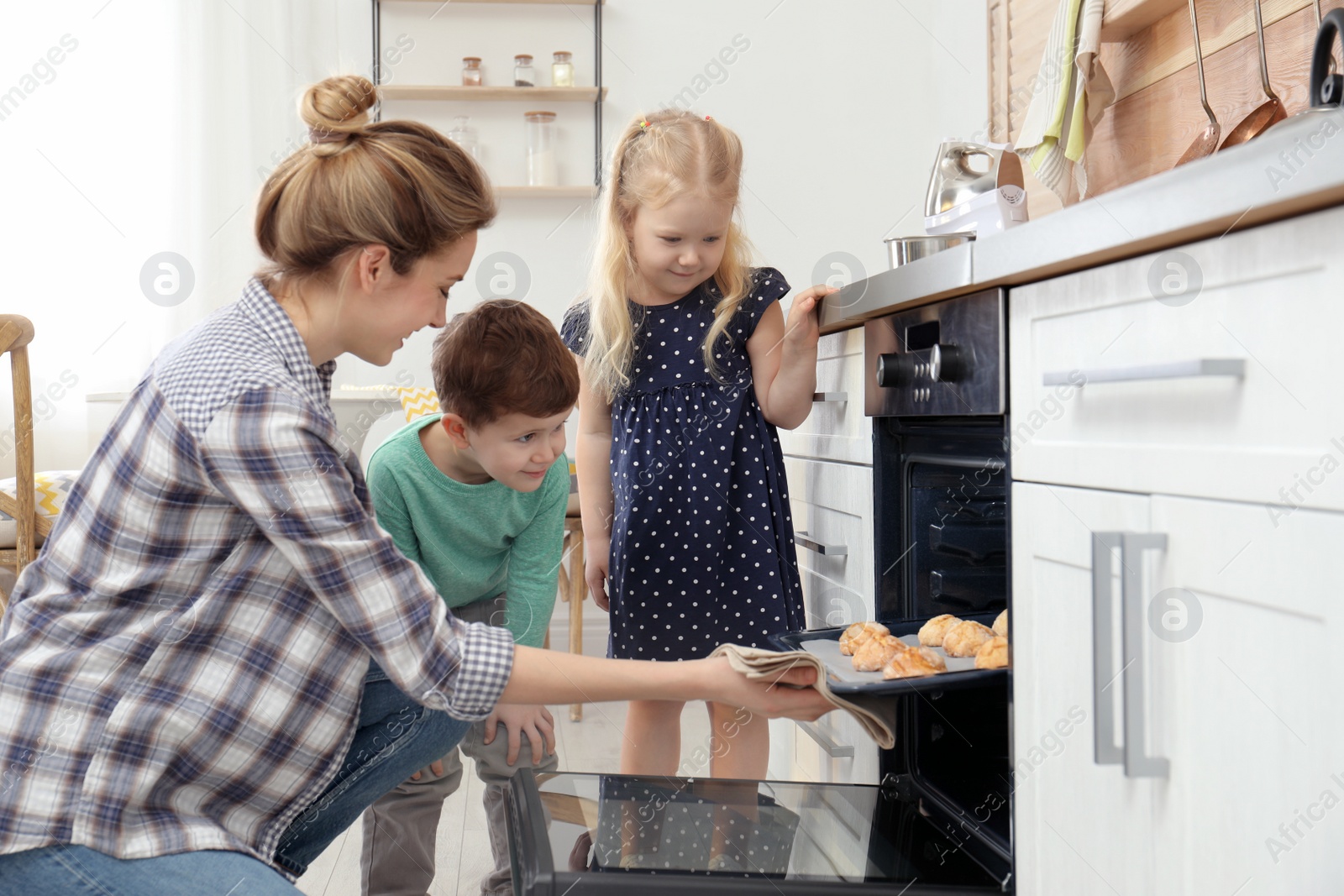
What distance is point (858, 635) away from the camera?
105cm

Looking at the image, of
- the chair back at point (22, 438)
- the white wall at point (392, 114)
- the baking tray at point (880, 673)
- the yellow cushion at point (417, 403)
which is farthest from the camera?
the white wall at point (392, 114)

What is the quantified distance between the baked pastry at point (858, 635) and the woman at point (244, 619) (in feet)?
0.38

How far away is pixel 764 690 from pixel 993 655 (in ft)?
0.69

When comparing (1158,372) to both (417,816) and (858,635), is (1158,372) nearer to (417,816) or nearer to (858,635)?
(858,635)

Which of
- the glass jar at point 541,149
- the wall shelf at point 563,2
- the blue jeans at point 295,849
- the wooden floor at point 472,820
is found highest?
the wall shelf at point 563,2

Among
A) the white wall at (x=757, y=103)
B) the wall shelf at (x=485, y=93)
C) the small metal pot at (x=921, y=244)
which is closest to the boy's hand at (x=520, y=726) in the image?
the small metal pot at (x=921, y=244)

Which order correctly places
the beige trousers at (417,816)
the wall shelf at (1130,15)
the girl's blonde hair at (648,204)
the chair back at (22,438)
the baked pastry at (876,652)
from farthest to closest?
1. the chair back at (22,438)
2. the wall shelf at (1130,15)
3. the girl's blonde hair at (648,204)
4. the beige trousers at (417,816)
5. the baked pastry at (876,652)

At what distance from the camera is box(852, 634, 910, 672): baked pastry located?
961mm

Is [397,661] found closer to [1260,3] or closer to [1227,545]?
[1227,545]

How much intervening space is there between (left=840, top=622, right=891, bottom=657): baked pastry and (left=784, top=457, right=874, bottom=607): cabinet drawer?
24 cm

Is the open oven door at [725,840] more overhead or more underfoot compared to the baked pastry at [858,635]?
more underfoot

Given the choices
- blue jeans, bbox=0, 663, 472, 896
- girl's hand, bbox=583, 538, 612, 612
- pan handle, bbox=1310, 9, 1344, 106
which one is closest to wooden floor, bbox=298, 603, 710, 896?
girl's hand, bbox=583, 538, 612, 612

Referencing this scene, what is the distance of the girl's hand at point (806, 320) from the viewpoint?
4.66 ft

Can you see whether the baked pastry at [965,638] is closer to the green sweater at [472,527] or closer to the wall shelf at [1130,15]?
the green sweater at [472,527]
